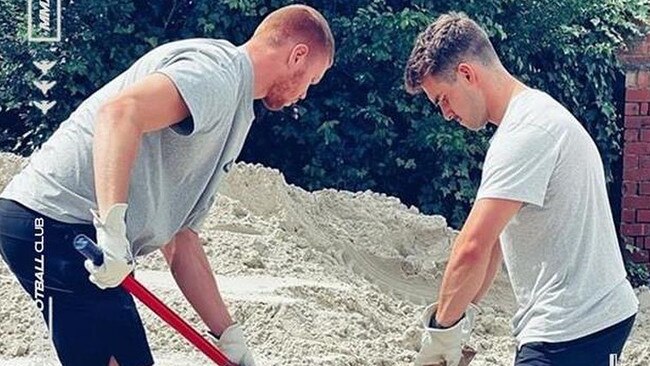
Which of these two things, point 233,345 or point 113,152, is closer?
point 113,152

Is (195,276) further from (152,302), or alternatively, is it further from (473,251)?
(473,251)

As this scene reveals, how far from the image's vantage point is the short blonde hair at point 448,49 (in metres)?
3.19

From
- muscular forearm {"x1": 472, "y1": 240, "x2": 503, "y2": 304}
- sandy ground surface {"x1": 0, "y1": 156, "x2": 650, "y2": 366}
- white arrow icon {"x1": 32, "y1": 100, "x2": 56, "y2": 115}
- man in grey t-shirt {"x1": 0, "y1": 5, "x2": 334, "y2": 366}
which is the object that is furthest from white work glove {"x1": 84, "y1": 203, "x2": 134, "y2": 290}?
white arrow icon {"x1": 32, "y1": 100, "x2": 56, "y2": 115}

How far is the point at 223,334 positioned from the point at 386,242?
4253mm

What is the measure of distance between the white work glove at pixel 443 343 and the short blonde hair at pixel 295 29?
2.73ft

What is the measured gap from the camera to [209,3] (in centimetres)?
925

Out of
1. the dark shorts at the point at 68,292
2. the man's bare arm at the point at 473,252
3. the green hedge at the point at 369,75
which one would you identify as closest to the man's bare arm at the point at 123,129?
the dark shorts at the point at 68,292

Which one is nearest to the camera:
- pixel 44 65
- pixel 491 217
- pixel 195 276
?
pixel 491 217

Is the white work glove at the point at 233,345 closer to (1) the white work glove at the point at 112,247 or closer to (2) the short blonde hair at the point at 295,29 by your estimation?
(1) the white work glove at the point at 112,247

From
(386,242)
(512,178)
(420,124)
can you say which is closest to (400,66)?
(420,124)

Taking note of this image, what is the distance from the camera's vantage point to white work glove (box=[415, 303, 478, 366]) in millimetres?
3246

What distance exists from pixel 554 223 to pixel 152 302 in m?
1.14

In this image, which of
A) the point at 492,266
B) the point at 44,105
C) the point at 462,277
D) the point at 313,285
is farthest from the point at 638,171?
the point at 462,277

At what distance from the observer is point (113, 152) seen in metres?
2.89
